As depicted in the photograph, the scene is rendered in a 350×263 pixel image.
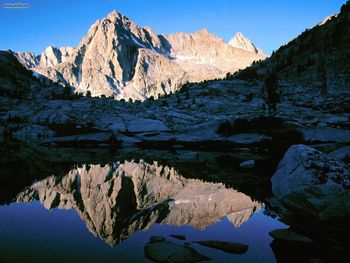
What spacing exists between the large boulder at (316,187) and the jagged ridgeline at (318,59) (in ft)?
241

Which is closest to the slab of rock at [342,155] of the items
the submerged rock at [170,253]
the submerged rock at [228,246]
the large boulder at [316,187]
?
the large boulder at [316,187]

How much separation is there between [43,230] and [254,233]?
886 centimetres

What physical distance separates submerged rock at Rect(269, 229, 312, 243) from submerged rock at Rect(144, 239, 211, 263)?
3.72 meters

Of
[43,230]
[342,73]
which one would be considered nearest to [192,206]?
[43,230]

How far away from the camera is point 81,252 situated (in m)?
11.1

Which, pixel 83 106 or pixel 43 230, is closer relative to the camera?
pixel 43 230

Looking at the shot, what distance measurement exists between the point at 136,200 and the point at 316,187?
962 cm

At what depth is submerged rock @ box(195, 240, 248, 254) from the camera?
451 inches

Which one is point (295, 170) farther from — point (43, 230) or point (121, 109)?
point (121, 109)

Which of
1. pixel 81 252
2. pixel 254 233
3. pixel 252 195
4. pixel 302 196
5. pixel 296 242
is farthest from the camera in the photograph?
pixel 252 195

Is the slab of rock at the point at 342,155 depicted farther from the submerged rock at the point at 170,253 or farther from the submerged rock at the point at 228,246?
the submerged rock at the point at 170,253

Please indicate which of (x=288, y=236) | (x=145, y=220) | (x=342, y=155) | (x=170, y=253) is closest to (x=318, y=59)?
(x=342, y=155)

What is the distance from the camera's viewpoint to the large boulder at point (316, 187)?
564 inches

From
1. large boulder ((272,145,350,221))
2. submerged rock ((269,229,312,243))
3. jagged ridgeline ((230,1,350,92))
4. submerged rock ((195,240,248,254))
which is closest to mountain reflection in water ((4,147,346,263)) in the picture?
submerged rock ((195,240,248,254))
